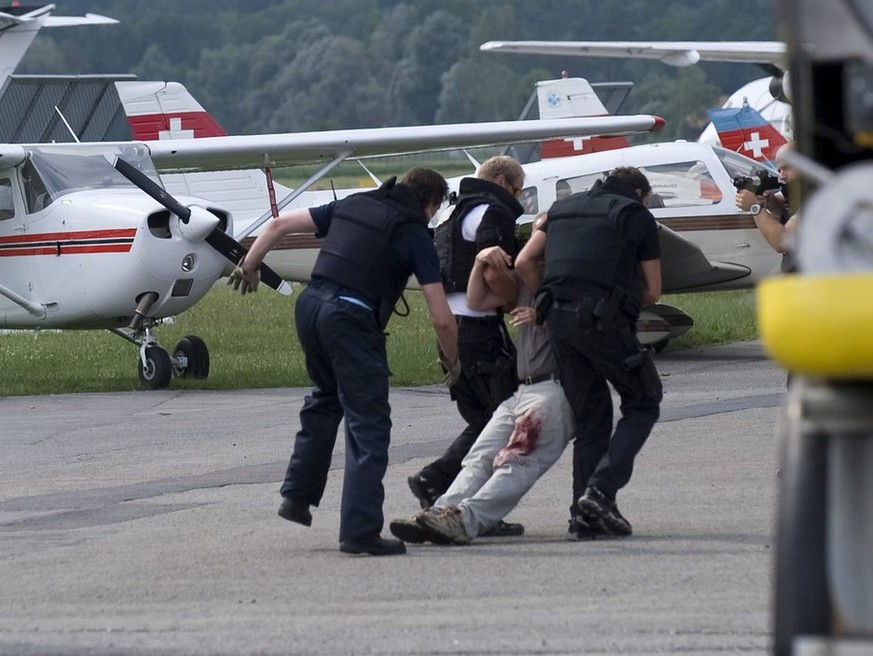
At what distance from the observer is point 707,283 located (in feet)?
62.0

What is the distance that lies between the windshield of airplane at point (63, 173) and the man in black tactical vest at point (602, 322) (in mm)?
10322

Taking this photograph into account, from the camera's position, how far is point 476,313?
862cm

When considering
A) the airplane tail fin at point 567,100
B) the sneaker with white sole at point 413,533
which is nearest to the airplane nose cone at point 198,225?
the sneaker with white sole at point 413,533

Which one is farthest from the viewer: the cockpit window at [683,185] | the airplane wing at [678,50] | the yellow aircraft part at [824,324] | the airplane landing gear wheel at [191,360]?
the airplane wing at [678,50]

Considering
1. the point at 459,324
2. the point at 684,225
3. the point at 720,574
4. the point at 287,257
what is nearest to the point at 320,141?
the point at 287,257

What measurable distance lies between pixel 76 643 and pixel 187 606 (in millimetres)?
690

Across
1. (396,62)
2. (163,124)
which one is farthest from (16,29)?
(396,62)

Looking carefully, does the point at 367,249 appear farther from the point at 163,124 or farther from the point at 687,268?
the point at 163,124

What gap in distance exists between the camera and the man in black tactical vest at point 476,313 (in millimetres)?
8531

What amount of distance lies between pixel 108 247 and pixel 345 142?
476 centimetres

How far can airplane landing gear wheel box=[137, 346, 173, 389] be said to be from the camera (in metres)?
16.7

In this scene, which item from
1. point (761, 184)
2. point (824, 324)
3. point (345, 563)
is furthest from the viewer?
point (761, 184)

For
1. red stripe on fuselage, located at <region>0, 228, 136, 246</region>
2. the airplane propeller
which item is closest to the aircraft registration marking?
red stripe on fuselage, located at <region>0, 228, 136, 246</region>

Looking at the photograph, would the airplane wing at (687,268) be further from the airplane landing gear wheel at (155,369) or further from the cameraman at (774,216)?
the cameraman at (774,216)
